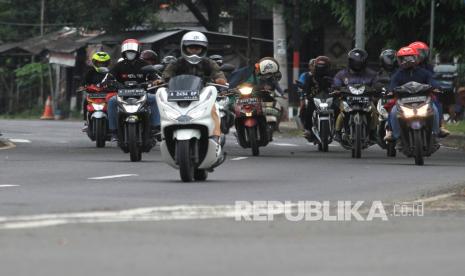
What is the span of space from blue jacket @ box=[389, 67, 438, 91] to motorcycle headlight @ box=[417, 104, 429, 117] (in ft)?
2.21

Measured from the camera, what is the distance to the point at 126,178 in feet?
54.5

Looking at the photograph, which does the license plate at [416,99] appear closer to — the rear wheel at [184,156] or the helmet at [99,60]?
the rear wheel at [184,156]

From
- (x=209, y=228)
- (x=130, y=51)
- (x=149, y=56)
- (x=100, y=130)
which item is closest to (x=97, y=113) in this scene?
(x=100, y=130)

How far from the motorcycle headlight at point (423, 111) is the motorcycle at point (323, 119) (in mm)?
4122

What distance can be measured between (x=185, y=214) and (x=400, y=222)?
1630 mm

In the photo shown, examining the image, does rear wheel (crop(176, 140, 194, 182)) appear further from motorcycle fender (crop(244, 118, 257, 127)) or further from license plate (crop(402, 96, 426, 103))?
motorcycle fender (crop(244, 118, 257, 127))

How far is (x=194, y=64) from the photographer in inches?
637

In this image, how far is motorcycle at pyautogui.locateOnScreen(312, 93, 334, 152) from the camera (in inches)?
928

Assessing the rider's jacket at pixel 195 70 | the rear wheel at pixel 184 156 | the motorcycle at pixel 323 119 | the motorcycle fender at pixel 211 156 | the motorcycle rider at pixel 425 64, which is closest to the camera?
the rear wheel at pixel 184 156

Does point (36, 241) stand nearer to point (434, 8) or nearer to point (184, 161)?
point (184, 161)

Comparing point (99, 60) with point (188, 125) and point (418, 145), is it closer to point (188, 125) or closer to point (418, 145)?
point (418, 145)

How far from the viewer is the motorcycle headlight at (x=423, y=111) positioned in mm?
19406

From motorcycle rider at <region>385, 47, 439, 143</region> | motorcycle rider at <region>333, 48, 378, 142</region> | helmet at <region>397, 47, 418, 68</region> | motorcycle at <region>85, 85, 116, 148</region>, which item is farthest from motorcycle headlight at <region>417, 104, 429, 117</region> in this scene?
motorcycle at <region>85, 85, 116, 148</region>

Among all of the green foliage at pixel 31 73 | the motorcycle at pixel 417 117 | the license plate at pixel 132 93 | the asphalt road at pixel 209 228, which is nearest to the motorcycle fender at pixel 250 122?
the license plate at pixel 132 93
